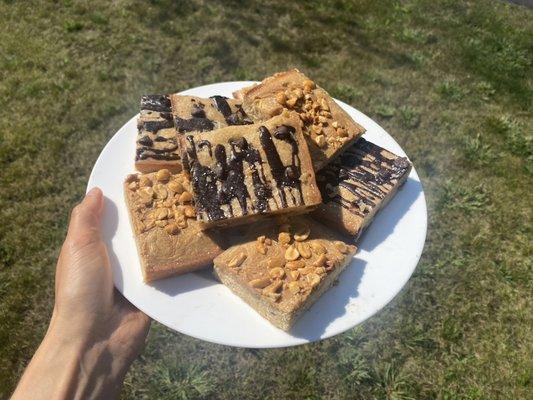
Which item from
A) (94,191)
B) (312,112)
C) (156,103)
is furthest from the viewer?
(156,103)

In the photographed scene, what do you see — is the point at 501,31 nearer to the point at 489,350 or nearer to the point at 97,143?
the point at 489,350

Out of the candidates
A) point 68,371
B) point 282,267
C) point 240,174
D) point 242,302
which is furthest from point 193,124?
point 68,371

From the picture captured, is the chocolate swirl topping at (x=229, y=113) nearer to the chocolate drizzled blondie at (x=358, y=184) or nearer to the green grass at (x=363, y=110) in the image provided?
the chocolate drizzled blondie at (x=358, y=184)

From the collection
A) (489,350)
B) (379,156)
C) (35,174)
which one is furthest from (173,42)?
(489,350)

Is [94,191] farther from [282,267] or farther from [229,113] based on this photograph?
[282,267]

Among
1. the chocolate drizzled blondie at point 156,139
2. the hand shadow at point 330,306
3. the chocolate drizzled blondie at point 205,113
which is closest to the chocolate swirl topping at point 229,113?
the chocolate drizzled blondie at point 205,113

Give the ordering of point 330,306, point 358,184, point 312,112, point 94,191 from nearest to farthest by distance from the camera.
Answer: point 330,306 → point 94,191 → point 358,184 → point 312,112
